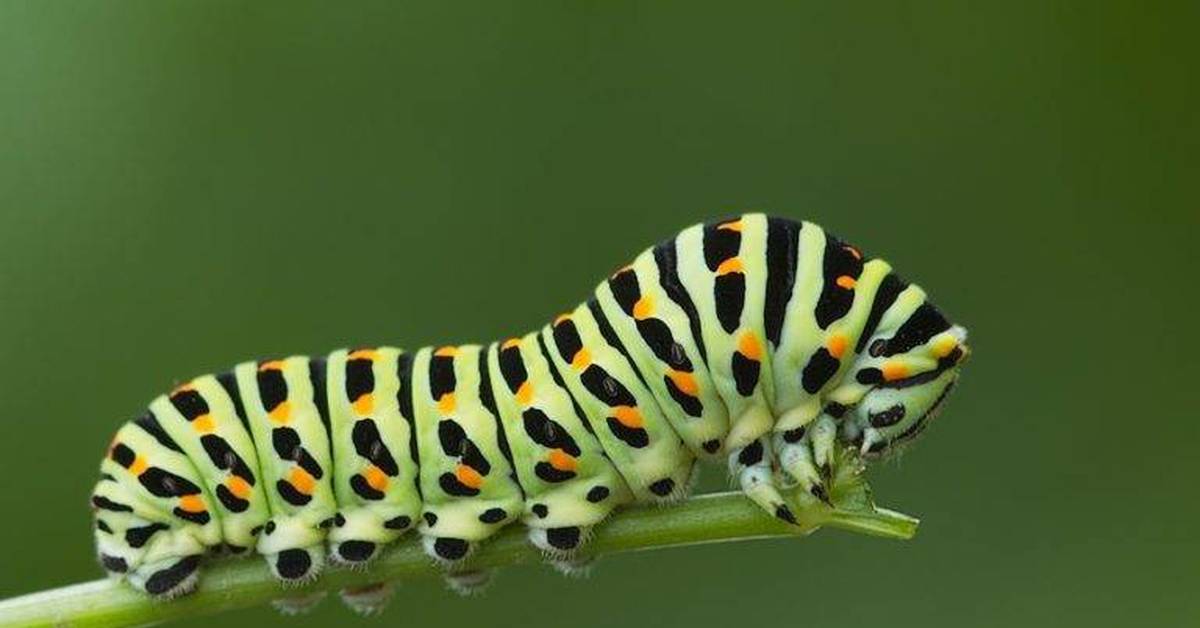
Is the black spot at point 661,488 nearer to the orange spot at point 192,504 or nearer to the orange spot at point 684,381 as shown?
the orange spot at point 684,381

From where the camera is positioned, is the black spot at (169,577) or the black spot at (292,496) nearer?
the black spot at (169,577)

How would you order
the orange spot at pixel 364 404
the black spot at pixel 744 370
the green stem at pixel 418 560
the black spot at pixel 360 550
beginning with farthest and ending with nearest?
1. the orange spot at pixel 364 404
2. the black spot at pixel 360 550
3. the black spot at pixel 744 370
4. the green stem at pixel 418 560

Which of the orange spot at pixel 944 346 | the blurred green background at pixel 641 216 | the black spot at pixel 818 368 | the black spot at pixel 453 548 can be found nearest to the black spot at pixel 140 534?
the black spot at pixel 453 548

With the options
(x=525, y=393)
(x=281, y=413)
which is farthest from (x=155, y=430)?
(x=525, y=393)

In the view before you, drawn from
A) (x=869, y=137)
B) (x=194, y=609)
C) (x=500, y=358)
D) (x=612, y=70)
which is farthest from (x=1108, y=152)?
(x=194, y=609)

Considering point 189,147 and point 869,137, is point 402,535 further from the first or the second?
point 869,137

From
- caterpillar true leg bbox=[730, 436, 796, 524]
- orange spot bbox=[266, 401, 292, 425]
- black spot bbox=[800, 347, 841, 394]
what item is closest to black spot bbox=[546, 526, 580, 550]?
caterpillar true leg bbox=[730, 436, 796, 524]

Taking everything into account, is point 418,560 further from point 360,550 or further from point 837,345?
point 837,345

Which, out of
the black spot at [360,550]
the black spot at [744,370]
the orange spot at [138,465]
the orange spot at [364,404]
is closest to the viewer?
the black spot at [744,370]
